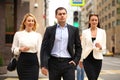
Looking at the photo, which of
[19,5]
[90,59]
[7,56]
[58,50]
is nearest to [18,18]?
[19,5]

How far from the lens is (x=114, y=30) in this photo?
96.1m

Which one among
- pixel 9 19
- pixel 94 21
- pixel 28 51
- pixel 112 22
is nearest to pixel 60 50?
pixel 28 51

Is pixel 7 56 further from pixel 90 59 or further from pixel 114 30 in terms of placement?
pixel 114 30

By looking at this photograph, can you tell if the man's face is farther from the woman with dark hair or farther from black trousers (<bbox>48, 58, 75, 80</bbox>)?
the woman with dark hair

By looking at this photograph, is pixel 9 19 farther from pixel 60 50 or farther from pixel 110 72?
pixel 60 50

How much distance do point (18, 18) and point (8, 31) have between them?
889mm

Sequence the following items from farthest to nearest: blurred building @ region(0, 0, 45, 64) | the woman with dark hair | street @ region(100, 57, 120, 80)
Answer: blurred building @ region(0, 0, 45, 64), street @ region(100, 57, 120, 80), the woman with dark hair

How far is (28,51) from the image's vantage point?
299 inches

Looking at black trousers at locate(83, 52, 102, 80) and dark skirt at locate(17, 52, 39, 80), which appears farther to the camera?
black trousers at locate(83, 52, 102, 80)

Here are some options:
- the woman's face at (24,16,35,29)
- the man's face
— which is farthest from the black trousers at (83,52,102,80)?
the man's face

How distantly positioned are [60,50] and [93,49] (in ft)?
6.84

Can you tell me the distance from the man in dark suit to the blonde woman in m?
0.81

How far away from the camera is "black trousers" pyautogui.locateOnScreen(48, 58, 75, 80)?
6.67 m

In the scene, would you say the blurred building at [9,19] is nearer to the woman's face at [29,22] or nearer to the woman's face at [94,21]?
the woman's face at [94,21]
